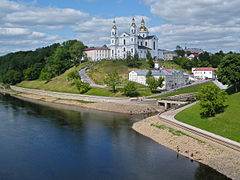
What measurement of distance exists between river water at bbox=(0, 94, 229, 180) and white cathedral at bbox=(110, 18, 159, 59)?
65.9m

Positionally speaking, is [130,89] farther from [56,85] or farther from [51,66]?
[51,66]

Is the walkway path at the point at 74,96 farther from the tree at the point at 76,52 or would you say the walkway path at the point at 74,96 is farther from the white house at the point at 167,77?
the tree at the point at 76,52

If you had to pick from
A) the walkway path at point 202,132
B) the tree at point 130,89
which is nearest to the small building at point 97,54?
the tree at point 130,89

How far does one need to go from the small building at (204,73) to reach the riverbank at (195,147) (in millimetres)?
58563

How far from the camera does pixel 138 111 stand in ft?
189

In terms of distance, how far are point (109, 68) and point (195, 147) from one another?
69.9 meters

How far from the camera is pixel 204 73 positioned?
96.8 meters

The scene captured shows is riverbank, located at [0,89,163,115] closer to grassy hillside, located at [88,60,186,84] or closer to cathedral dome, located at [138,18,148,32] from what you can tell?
grassy hillside, located at [88,60,186,84]

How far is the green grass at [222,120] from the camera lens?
33.7 m

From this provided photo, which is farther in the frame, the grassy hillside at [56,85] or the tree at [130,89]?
the grassy hillside at [56,85]

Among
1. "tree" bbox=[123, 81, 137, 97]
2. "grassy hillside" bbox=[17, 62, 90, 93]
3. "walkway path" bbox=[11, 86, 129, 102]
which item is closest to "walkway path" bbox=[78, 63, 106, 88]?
"grassy hillside" bbox=[17, 62, 90, 93]

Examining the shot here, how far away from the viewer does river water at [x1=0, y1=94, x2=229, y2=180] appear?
2689 cm

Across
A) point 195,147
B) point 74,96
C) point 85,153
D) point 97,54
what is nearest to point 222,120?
point 195,147

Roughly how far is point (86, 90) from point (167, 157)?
162ft
